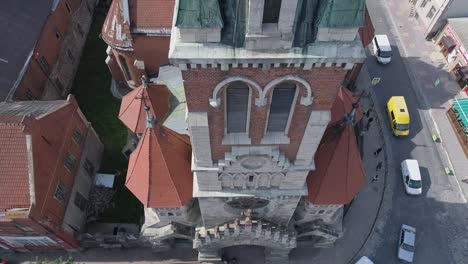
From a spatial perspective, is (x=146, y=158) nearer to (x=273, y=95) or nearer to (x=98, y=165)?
(x=273, y=95)

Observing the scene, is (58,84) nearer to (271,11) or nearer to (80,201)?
(80,201)

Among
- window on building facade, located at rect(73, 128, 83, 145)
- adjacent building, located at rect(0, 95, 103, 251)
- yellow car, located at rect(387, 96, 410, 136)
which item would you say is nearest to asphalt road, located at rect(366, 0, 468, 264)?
yellow car, located at rect(387, 96, 410, 136)

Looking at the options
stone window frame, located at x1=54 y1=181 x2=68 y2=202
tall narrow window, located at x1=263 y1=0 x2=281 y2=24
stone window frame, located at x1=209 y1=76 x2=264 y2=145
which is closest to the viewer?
tall narrow window, located at x1=263 y1=0 x2=281 y2=24

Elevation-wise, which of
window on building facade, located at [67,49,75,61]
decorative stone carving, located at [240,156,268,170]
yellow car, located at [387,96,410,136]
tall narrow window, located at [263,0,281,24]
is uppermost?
window on building facade, located at [67,49,75,61]

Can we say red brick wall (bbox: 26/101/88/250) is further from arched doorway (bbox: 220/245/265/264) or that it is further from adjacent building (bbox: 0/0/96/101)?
arched doorway (bbox: 220/245/265/264)

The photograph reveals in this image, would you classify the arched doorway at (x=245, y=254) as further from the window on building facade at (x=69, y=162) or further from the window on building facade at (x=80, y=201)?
the window on building facade at (x=69, y=162)

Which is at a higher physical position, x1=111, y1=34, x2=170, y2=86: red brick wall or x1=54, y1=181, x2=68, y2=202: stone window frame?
x1=111, y1=34, x2=170, y2=86: red brick wall
